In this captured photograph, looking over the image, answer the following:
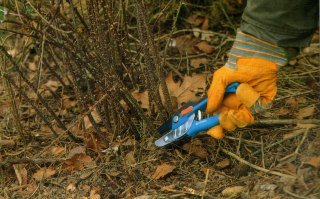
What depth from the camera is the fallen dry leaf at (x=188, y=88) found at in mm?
3020

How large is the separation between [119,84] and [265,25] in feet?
2.55

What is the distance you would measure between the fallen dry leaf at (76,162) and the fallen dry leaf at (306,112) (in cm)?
120

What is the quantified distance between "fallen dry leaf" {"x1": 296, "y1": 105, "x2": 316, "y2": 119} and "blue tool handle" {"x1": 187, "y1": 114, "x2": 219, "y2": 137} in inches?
23.6

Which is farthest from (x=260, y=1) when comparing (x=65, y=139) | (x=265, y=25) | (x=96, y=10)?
(x=65, y=139)

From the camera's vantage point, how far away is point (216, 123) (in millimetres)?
2445

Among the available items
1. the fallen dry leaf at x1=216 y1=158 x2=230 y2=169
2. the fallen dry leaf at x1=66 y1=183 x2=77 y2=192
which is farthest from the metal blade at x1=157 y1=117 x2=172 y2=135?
the fallen dry leaf at x1=66 y1=183 x2=77 y2=192

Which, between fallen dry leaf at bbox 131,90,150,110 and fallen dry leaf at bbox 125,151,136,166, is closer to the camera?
fallen dry leaf at bbox 125,151,136,166

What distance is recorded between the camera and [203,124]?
246 cm

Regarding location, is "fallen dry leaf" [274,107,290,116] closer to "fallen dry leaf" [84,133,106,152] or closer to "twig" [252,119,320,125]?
"twig" [252,119,320,125]

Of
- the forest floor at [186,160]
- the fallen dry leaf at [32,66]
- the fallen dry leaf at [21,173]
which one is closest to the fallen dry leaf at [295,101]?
the forest floor at [186,160]

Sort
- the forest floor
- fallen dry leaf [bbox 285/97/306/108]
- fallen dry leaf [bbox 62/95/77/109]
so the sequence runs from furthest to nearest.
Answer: fallen dry leaf [bbox 62/95/77/109] → fallen dry leaf [bbox 285/97/306/108] → the forest floor

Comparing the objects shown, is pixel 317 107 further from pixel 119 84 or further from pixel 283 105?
pixel 119 84

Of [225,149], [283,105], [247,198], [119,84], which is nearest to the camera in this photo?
[247,198]

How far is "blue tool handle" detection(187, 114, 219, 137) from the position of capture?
2441 mm
